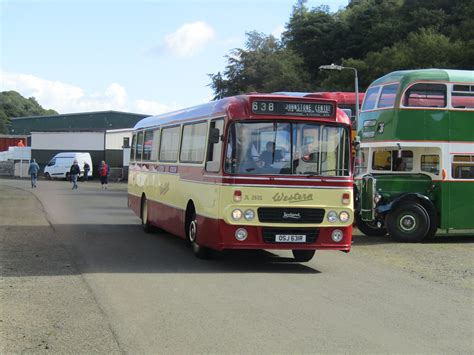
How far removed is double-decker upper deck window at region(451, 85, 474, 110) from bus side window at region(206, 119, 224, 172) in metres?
8.56

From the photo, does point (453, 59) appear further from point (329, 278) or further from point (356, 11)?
point (329, 278)

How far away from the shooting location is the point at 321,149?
37.2 ft

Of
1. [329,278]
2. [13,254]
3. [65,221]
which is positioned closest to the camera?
[329,278]

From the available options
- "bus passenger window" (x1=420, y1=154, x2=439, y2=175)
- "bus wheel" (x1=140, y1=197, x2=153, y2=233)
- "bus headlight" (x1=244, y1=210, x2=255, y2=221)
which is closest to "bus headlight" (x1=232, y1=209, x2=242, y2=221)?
"bus headlight" (x1=244, y1=210, x2=255, y2=221)

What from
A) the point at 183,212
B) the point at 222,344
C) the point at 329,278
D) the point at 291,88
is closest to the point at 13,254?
the point at 183,212

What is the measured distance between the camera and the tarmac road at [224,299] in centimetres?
661

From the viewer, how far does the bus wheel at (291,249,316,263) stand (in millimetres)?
12367

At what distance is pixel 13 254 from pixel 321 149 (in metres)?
6.39

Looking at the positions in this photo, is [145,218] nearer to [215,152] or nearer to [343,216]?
[215,152]

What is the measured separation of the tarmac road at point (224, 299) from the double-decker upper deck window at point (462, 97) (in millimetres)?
4464

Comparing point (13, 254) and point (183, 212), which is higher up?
point (183, 212)

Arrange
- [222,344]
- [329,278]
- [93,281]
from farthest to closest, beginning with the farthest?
[329,278]
[93,281]
[222,344]

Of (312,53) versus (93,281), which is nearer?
(93,281)

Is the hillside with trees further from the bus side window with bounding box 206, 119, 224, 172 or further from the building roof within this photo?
the bus side window with bounding box 206, 119, 224, 172
